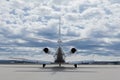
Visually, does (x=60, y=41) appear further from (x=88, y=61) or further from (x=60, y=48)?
(x=88, y=61)

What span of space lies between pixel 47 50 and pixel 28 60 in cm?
649

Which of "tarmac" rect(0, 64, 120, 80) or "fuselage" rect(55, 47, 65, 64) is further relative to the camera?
"fuselage" rect(55, 47, 65, 64)

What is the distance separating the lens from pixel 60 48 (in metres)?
72.3

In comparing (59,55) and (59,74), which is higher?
(59,55)

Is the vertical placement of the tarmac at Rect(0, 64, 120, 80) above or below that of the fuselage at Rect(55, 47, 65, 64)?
below

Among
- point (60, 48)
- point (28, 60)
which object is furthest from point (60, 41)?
point (28, 60)

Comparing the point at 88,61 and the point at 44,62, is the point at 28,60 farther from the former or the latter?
the point at 88,61

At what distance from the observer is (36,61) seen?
77062 mm

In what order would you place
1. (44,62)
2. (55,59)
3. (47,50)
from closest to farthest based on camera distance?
1. (47,50)
2. (55,59)
3. (44,62)

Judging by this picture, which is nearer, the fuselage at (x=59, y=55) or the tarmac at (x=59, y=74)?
the tarmac at (x=59, y=74)

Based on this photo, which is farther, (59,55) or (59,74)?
(59,55)

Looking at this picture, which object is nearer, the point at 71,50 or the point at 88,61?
the point at 71,50

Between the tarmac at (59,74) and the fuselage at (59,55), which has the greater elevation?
the fuselage at (59,55)

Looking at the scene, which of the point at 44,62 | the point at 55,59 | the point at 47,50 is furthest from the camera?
the point at 44,62
